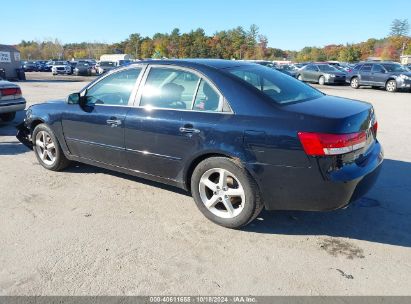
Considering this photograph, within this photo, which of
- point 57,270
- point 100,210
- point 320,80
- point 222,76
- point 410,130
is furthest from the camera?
point 320,80

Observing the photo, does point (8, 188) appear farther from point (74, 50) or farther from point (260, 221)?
point (74, 50)

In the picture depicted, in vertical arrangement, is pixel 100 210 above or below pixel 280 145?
below

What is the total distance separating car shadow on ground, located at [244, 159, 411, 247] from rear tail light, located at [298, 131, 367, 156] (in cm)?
96

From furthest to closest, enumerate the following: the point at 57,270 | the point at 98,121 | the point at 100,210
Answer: the point at 98,121 < the point at 100,210 < the point at 57,270

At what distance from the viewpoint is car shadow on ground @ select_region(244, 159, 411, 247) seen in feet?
12.0

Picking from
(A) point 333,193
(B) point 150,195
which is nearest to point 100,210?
(B) point 150,195

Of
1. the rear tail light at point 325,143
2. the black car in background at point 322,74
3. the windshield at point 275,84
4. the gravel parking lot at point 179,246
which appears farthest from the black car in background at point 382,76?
the rear tail light at point 325,143

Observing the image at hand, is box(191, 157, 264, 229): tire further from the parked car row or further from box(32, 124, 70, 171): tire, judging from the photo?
the parked car row

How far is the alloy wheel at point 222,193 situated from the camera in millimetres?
3645

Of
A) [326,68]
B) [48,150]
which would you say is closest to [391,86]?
[326,68]

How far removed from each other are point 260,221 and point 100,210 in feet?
5.87

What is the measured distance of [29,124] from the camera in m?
5.67

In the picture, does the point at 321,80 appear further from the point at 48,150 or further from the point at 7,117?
the point at 48,150

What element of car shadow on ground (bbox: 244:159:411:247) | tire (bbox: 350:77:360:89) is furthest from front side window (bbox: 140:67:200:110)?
tire (bbox: 350:77:360:89)
